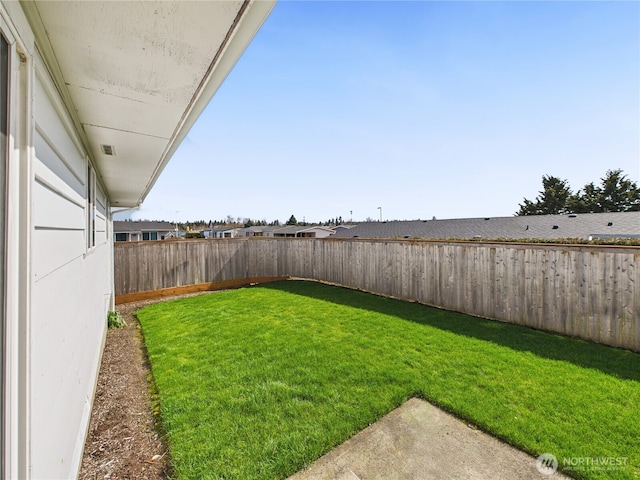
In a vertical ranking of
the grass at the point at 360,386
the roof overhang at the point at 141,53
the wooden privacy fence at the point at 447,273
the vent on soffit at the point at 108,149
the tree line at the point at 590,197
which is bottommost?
the grass at the point at 360,386

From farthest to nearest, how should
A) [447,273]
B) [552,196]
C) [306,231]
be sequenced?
1. [306,231]
2. [552,196]
3. [447,273]

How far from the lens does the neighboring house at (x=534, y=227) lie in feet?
40.6

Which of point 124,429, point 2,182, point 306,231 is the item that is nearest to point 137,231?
point 306,231

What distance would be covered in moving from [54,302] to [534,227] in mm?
18136

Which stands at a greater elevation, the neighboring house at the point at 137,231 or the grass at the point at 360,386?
the neighboring house at the point at 137,231

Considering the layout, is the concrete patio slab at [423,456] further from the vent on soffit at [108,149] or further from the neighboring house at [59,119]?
the vent on soffit at [108,149]

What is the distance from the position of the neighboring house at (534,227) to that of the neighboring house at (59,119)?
588 inches

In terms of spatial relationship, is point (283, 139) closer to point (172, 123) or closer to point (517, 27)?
point (517, 27)

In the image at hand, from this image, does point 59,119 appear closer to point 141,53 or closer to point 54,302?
point 141,53

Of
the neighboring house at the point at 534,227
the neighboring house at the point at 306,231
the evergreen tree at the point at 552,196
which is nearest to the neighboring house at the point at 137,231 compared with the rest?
the neighboring house at the point at 306,231

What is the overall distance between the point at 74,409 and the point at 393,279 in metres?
6.72

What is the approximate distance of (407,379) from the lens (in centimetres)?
333

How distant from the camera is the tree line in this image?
2870 cm

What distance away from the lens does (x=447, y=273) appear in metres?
6.36
